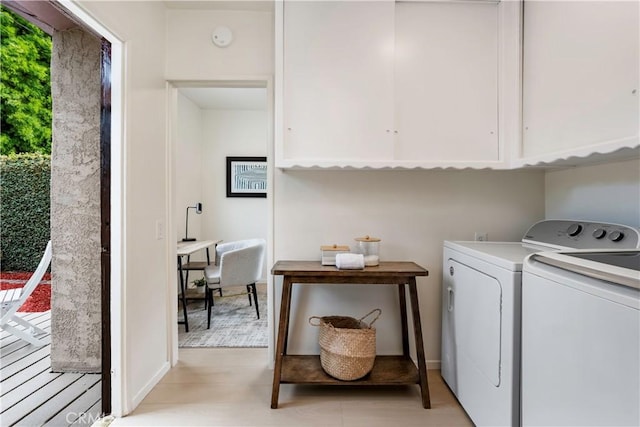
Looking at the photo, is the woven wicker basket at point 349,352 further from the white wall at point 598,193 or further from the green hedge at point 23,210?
the green hedge at point 23,210

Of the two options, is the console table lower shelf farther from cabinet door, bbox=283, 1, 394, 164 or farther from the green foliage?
the green foliage

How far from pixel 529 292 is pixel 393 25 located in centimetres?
163

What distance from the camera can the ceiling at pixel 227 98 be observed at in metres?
3.97

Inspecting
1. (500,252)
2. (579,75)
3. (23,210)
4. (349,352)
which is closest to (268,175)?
(349,352)

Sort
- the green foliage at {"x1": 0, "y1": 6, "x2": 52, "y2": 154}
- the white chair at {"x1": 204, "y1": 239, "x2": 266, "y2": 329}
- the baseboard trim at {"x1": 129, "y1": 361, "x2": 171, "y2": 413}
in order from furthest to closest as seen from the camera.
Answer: the white chair at {"x1": 204, "y1": 239, "x2": 266, "y2": 329}
the green foliage at {"x1": 0, "y1": 6, "x2": 52, "y2": 154}
the baseboard trim at {"x1": 129, "y1": 361, "x2": 171, "y2": 413}

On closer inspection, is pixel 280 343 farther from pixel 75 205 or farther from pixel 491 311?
pixel 75 205

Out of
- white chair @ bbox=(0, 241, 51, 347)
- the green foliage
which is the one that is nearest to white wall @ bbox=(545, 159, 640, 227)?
white chair @ bbox=(0, 241, 51, 347)

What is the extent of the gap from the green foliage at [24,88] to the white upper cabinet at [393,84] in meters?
2.50

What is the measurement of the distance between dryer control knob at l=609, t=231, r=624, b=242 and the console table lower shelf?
47.8 inches

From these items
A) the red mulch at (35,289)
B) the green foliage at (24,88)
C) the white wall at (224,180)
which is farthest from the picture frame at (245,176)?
the red mulch at (35,289)

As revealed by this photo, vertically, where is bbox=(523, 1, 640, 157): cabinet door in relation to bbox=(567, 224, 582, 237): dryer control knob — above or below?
above

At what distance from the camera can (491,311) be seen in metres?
1.52

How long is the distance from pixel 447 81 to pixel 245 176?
3.39m

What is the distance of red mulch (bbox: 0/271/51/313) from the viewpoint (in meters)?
2.67
